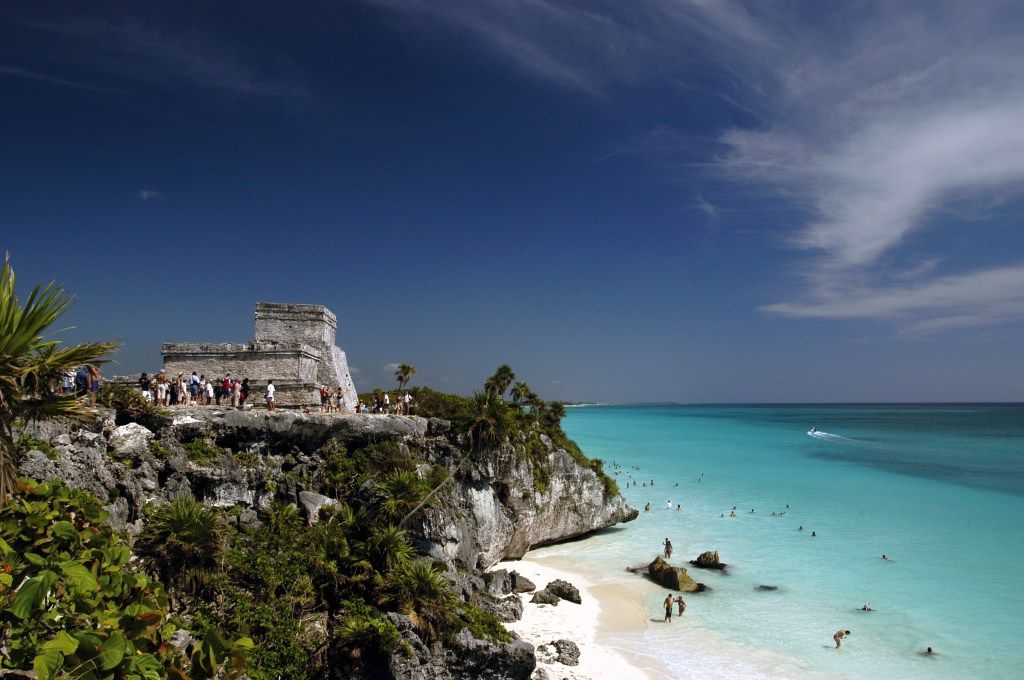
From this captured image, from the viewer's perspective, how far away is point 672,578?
17.5 meters

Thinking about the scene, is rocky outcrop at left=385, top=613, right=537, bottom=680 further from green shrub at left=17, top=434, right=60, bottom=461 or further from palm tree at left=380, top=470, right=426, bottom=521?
green shrub at left=17, top=434, right=60, bottom=461

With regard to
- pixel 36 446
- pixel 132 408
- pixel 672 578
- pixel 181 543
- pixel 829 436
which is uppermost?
pixel 132 408

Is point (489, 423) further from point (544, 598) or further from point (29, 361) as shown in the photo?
point (29, 361)

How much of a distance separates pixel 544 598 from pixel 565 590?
73 cm

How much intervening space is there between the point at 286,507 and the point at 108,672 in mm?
8719

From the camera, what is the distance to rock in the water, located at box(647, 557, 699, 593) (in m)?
17.3

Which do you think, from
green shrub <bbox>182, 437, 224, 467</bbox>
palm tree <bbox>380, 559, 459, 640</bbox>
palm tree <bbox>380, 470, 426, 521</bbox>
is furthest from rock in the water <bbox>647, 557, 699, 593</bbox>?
green shrub <bbox>182, 437, 224, 467</bbox>

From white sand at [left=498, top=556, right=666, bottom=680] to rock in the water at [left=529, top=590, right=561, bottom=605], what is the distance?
12 cm

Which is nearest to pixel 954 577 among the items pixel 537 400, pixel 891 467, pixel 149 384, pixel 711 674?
pixel 711 674

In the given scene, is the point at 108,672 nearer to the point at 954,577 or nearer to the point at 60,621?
the point at 60,621

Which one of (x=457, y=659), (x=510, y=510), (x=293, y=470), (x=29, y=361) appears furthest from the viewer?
(x=510, y=510)

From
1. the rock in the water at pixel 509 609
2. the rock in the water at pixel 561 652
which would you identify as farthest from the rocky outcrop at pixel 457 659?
the rock in the water at pixel 509 609

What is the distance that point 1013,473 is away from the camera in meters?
41.3

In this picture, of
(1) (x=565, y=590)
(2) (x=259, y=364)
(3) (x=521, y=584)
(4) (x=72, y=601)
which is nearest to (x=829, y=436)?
(1) (x=565, y=590)
